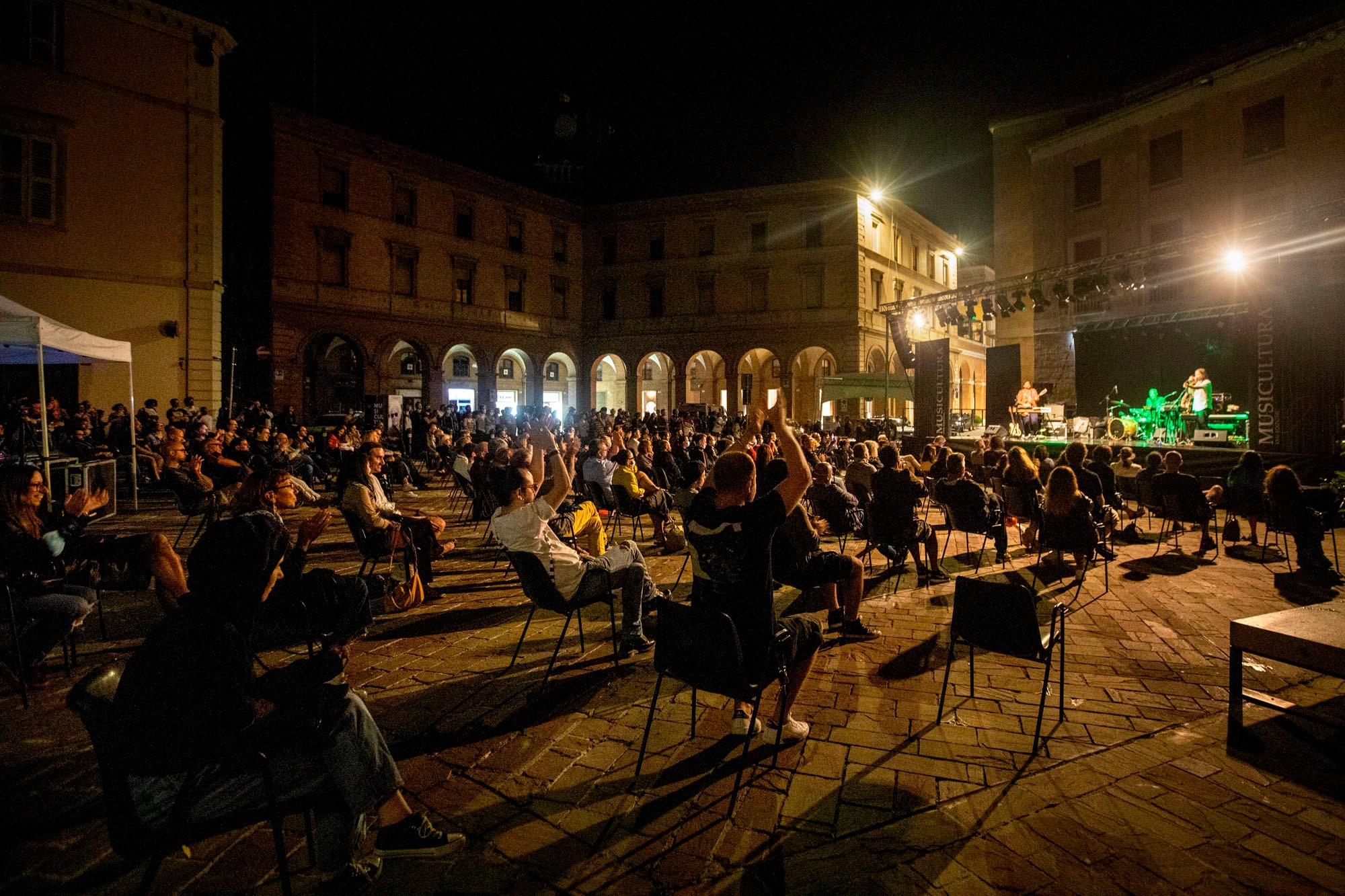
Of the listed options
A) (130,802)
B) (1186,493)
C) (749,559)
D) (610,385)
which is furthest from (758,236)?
(130,802)

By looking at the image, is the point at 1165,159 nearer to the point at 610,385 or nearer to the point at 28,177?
the point at 610,385

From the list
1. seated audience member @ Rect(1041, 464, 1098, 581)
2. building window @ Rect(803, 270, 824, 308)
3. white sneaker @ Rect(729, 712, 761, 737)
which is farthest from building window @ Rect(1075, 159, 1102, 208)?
white sneaker @ Rect(729, 712, 761, 737)

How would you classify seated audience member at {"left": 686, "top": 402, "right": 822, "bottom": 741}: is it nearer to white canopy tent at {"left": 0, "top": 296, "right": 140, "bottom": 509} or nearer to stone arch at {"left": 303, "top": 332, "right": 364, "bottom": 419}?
white canopy tent at {"left": 0, "top": 296, "right": 140, "bottom": 509}

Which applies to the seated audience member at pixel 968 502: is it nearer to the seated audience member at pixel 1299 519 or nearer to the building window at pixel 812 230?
the seated audience member at pixel 1299 519

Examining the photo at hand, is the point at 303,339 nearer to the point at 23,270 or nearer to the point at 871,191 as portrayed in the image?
the point at 23,270

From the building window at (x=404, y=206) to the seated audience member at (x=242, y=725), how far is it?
25.3 metres

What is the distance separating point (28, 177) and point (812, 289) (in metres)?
24.5

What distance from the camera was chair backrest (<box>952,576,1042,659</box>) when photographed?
3174mm

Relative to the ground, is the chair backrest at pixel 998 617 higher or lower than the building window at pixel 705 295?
lower

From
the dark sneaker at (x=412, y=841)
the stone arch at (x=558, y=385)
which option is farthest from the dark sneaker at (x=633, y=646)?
the stone arch at (x=558, y=385)

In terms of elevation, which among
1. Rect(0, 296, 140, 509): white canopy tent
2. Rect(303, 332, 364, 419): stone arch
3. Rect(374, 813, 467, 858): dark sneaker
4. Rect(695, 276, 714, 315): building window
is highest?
Rect(695, 276, 714, 315): building window

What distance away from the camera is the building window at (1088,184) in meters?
21.4

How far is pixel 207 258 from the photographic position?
1573cm

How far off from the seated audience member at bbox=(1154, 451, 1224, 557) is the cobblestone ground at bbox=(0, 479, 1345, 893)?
307 centimetres
